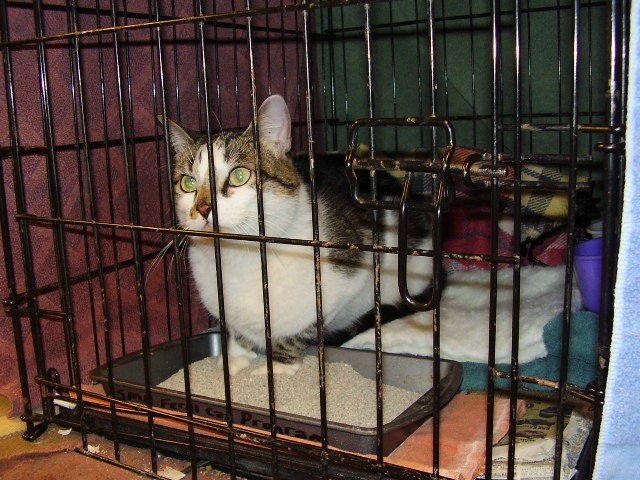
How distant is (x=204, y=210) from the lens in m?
1.22

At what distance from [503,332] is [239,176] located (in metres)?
0.72

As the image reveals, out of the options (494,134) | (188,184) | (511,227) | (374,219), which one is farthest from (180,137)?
(511,227)

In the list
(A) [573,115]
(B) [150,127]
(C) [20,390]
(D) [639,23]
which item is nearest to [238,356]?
(C) [20,390]

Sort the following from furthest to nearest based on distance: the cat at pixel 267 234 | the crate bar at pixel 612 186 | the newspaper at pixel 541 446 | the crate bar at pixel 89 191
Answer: the cat at pixel 267 234, the crate bar at pixel 89 191, the newspaper at pixel 541 446, the crate bar at pixel 612 186

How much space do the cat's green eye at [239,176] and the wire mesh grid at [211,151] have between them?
138 millimetres

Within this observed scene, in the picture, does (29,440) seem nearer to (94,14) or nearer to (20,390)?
(20,390)

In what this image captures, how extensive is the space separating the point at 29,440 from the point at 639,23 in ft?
4.29

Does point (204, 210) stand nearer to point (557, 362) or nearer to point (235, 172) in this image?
point (235, 172)

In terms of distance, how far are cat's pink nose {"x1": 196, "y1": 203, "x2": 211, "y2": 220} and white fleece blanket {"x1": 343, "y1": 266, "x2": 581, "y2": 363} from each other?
52 cm

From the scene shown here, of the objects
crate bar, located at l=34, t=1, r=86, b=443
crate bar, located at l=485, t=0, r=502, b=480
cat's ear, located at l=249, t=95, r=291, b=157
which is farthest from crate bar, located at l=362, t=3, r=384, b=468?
crate bar, located at l=34, t=1, r=86, b=443

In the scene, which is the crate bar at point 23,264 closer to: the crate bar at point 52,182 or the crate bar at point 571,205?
the crate bar at point 52,182

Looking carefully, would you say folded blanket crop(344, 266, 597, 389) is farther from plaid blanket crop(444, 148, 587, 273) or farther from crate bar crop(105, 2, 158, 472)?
crate bar crop(105, 2, 158, 472)

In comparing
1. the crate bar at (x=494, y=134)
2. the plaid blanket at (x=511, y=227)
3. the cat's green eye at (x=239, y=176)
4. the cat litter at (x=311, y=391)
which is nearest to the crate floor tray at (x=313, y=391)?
the cat litter at (x=311, y=391)

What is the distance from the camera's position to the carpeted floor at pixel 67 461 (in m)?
1.18
